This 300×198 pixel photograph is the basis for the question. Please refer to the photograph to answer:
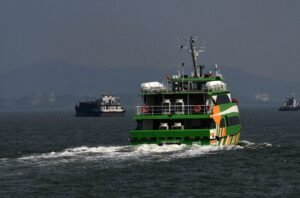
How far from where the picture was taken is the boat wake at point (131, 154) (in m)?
51.5

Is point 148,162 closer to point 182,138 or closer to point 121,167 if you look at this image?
point 121,167

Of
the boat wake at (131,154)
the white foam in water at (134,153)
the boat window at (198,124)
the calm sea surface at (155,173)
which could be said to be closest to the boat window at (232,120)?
the boat window at (198,124)

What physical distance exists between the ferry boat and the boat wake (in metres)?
0.62

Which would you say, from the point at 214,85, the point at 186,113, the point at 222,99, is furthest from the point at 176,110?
the point at 222,99

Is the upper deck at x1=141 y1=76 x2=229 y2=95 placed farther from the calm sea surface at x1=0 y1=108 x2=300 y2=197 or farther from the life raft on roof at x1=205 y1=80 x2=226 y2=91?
the calm sea surface at x1=0 y1=108 x2=300 y2=197

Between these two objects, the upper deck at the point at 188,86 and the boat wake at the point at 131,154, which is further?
the upper deck at the point at 188,86

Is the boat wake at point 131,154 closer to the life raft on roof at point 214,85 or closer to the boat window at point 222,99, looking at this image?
the boat window at point 222,99

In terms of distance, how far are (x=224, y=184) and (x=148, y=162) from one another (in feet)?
28.7

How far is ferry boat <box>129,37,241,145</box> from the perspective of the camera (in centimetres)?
5619

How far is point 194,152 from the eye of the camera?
178ft

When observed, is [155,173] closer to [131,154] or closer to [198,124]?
[131,154]

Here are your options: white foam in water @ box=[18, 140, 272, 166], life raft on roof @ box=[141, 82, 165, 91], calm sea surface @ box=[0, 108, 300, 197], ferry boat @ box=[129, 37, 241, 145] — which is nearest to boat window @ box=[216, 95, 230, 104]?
ferry boat @ box=[129, 37, 241, 145]

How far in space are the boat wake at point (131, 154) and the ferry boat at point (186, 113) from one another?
0.62 metres

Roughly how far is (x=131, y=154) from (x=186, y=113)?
732 cm
